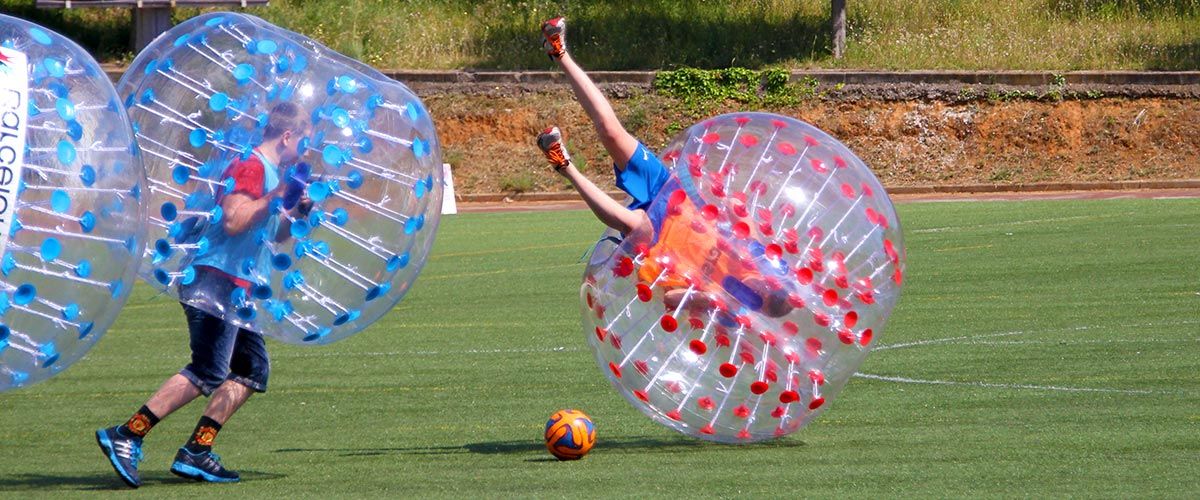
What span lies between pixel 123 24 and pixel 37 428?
97.7 ft

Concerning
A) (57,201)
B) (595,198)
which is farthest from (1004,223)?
(57,201)

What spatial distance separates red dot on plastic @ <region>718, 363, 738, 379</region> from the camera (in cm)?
656

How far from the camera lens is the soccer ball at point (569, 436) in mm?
6711

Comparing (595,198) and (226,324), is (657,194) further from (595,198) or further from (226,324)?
(226,324)

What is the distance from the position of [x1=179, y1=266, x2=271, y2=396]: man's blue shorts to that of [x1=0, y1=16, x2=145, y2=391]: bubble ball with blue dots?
0.62 m

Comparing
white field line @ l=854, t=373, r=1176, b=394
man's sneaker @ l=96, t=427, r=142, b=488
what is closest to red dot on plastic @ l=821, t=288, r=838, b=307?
white field line @ l=854, t=373, r=1176, b=394

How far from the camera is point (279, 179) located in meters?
5.96

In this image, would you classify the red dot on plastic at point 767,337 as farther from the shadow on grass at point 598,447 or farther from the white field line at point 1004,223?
the white field line at point 1004,223

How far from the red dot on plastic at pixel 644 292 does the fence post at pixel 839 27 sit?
2706 cm

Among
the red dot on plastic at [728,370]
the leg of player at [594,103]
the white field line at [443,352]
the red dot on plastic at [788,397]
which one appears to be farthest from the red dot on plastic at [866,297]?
the white field line at [443,352]

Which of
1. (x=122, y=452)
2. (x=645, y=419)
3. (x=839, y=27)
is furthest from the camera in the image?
(x=839, y=27)

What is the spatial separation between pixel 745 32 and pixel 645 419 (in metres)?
27.2

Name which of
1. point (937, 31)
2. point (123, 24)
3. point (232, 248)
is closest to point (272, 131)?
point (232, 248)

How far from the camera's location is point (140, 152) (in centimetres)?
577
